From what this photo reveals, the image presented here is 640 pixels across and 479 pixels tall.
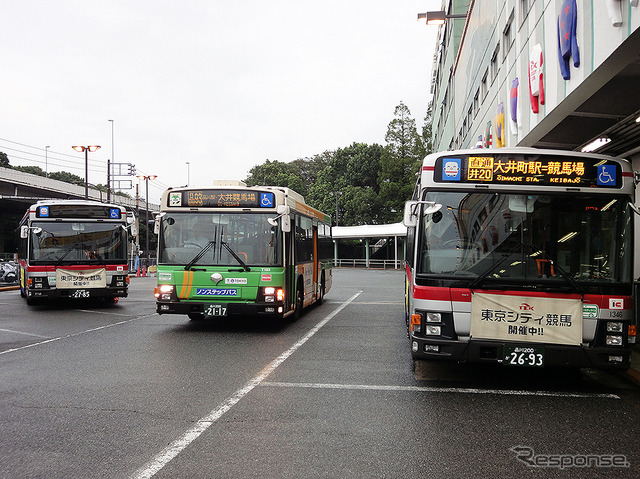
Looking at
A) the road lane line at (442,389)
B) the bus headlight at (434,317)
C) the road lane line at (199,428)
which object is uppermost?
the bus headlight at (434,317)

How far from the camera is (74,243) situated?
14.6m

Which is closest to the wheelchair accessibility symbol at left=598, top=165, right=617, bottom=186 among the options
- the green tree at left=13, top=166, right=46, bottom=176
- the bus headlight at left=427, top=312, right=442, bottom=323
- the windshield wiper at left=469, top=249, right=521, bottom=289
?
the windshield wiper at left=469, top=249, right=521, bottom=289

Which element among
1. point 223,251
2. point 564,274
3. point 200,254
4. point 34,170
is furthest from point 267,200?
point 34,170

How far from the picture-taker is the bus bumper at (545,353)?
6.26 metres

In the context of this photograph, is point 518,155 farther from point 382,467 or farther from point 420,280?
point 382,467

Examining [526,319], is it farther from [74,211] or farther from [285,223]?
[74,211]

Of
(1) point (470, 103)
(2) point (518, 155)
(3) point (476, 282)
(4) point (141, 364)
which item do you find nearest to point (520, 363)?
(3) point (476, 282)

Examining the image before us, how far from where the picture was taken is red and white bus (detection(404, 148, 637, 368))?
6301 mm

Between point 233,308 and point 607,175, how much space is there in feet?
21.8

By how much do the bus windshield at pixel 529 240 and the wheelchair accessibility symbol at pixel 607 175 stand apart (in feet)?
0.56

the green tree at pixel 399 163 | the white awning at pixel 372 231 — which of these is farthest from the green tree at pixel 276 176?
the white awning at pixel 372 231

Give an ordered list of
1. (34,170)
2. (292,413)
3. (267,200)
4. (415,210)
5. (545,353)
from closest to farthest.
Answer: (292,413) → (545,353) → (415,210) → (267,200) → (34,170)

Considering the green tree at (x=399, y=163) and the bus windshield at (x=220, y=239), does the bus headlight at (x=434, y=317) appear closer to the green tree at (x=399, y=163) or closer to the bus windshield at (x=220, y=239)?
the bus windshield at (x=220, y=239)

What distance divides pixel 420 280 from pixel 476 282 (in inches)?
25.1
